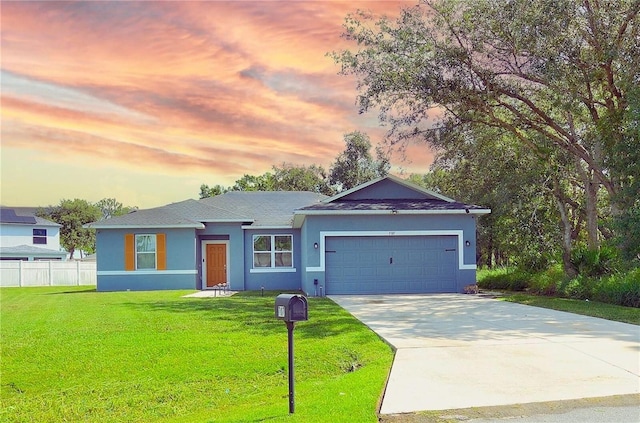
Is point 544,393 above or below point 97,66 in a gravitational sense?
below

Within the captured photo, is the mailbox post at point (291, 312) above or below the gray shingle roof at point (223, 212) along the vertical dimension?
below

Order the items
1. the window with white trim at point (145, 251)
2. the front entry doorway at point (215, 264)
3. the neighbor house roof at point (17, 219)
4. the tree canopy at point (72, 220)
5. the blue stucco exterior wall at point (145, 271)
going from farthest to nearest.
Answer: the tree canopy at point (72, 220)
the neighbor house roof at point (17, 219)
the front entry doorway at point (215, 264)
the window with white trim at point (145, 251)
the blue stucco exterior wall at point (145, 271)

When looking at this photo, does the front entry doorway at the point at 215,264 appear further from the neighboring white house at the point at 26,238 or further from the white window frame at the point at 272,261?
the neighboring white house at the point at 26,238

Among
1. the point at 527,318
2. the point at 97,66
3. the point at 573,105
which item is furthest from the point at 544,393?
the point at 573,105

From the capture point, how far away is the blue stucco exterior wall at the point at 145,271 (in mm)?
22422

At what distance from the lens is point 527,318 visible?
11.8 m

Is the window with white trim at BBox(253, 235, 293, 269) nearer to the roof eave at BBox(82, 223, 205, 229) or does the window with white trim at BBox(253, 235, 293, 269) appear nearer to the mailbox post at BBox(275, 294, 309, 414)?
the roof eave at BBox(82, 223, 205, 229)

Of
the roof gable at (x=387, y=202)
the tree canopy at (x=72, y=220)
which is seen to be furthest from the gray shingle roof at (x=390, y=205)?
the tree canopy at (x=72, y=220)

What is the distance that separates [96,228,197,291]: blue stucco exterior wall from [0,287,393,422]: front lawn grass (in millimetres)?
10150

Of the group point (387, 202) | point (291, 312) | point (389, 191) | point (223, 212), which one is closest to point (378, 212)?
point (387, 202)

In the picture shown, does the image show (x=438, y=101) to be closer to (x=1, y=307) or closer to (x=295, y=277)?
(x=295, y=277)

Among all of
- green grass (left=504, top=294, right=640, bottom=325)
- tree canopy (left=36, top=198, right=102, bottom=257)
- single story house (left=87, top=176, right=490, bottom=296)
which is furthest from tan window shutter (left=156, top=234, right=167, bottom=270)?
tree canopy (left=36, top=198, right=102, bottom=257)

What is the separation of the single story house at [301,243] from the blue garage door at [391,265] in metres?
0.03

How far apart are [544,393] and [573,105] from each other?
585 inches
